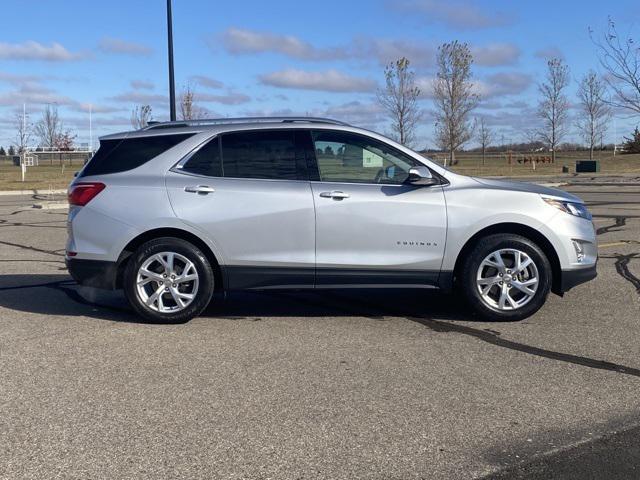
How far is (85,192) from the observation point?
6105 millimetres

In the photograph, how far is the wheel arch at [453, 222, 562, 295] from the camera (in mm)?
6121

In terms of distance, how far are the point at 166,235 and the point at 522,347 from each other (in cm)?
321

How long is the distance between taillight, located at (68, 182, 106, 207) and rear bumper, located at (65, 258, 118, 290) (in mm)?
527

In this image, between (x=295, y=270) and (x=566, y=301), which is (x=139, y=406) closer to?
(x=295, y=270)

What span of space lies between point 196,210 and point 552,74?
53211mm

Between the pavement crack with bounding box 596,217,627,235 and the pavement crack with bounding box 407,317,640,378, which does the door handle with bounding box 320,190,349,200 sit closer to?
the pavement crack with bounding box 407,317,640,378

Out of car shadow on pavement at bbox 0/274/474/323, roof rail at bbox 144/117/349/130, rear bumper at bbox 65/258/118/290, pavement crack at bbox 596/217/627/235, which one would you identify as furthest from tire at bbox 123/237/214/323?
pavement crack at bbox 596/217/627/235

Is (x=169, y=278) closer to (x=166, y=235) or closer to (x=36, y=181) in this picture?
(x=166, y=235)

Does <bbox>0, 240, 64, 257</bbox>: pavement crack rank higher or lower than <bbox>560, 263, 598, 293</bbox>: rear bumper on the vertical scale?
higher

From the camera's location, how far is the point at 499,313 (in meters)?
6.14

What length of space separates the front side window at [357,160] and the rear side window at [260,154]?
0.87 feet

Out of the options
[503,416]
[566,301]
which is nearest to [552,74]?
[566,301]

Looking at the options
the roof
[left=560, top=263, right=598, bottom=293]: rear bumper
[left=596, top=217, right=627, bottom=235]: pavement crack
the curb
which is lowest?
[left=560, top=263, right=598, bottom=293]: rear bumper

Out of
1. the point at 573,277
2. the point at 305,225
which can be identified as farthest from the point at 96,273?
the point at 573,277
